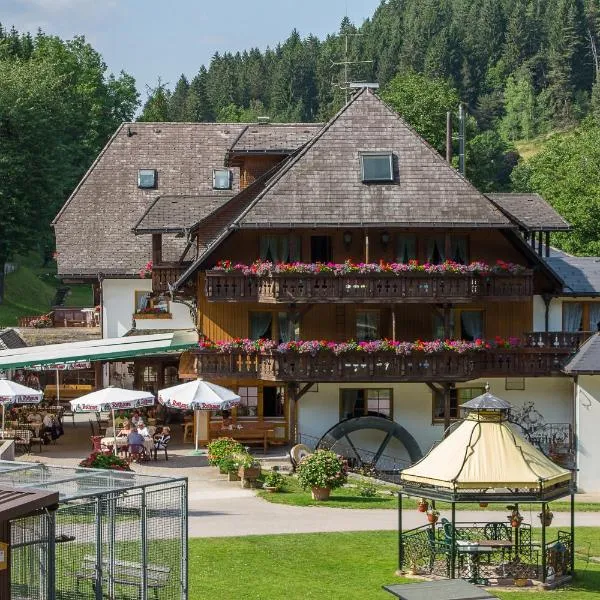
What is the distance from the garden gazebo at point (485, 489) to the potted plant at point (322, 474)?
740cm

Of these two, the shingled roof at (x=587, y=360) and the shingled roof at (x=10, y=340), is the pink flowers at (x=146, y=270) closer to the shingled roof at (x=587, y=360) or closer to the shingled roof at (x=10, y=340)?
the shingled roof at (x=10, y=340)

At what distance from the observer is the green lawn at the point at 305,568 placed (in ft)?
102

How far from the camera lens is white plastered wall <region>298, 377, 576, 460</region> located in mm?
52562

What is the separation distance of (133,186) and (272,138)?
23.8ft

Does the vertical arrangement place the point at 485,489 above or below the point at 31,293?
below

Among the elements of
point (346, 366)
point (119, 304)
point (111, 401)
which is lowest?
point (111, 401)

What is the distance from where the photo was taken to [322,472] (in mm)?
41062

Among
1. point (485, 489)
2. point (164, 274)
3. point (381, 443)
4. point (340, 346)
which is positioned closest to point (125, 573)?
→ point (485, 489)

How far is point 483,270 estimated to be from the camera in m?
51.6

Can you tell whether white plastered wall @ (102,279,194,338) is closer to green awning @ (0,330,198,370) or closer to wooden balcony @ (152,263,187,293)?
wooden balcony @ (152,263,187,293)

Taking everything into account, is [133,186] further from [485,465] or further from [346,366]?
[485,465]

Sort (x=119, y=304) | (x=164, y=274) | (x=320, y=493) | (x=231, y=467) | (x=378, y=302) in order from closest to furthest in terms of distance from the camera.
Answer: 1. (x=320, y=493)
2. (x=231, y=467)
3. (x=378, y=302)
4. (x=164, y=274)
5. (x=119, y=304)

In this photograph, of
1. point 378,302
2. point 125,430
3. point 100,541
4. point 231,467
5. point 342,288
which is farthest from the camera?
point 378,302

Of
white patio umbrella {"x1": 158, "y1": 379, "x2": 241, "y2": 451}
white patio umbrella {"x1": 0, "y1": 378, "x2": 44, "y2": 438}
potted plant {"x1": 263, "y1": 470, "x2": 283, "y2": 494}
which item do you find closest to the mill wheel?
white patio umbrella {"x1": 158, "y1": 379, "x2": 241, "y2": 451}
